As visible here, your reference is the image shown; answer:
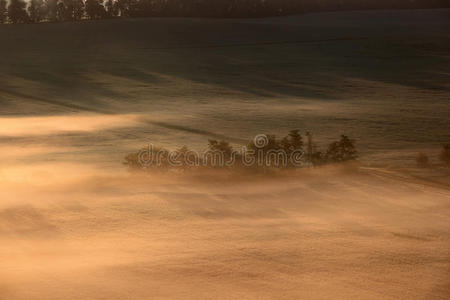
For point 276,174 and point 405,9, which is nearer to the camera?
point 276,174

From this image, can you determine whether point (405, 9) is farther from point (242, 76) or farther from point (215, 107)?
point (215, 107)

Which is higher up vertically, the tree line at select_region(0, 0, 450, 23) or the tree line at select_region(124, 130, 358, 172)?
the tree line at select_region(0, 0, 450, 23)

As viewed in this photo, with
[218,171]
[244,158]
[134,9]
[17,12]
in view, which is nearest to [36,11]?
[17,12]

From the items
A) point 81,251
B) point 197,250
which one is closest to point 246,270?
point 197,250

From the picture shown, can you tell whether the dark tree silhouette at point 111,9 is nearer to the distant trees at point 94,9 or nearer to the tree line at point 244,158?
the distant trees at point 94,9

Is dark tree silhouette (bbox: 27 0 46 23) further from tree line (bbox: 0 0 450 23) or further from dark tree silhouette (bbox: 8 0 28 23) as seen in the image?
dark tree silhouette (bbox: 8 0 28 23)

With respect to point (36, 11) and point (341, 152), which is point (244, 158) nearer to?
point (341, 152)

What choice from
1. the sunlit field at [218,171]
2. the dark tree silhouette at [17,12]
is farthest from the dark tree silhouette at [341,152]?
the dark tree silhouette at [17,12]

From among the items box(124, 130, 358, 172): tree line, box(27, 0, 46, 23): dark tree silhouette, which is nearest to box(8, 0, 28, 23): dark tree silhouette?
box(27, 0, 46, 23): dark tree silhouette
